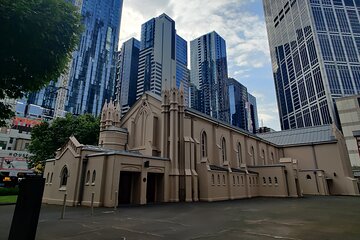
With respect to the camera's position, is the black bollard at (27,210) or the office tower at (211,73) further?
the office tower at (211,73)

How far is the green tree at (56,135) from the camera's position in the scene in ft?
111

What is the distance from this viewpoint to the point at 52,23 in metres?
8.44

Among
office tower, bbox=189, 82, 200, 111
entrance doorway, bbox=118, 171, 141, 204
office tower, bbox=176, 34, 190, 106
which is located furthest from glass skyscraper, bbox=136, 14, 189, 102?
entrance doorway, bbox=118, 171, 141, 204

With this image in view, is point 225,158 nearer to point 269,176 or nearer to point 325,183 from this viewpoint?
point 269,176

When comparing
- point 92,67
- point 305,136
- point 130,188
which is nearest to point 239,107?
point 92,67

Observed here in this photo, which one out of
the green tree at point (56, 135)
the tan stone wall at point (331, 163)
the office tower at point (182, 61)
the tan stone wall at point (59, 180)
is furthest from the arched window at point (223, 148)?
the office tower at point (182, 61)

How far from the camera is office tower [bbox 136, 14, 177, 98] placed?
143875 mm

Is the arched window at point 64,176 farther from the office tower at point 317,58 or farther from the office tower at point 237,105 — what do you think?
the office tower at point 237,105

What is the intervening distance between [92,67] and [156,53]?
1653 inches

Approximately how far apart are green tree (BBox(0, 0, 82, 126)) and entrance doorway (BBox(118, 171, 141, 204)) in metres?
14.0

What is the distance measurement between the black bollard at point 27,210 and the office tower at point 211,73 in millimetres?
163366

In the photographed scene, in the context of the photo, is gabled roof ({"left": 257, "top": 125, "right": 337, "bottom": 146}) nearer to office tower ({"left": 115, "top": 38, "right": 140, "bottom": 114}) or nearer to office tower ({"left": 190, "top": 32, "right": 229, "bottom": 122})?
office tower ({"left": 115, "top": 38, "right": 140, "bottom": 114})

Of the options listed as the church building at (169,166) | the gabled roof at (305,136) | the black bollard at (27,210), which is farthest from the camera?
the gabled roof at (305,136)

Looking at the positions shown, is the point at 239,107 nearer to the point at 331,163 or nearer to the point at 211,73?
the point at 211,73
